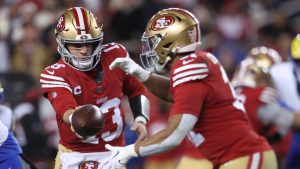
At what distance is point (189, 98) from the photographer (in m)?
5.50

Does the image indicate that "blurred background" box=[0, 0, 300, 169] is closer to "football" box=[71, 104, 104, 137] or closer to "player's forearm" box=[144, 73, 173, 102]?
"player's forearm" box=[144, 73, 173, 102]

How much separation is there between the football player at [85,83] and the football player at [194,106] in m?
0.33

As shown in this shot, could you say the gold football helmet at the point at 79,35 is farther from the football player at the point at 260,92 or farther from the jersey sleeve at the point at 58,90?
the football player at the point at 260,92

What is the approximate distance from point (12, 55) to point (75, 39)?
585 cm

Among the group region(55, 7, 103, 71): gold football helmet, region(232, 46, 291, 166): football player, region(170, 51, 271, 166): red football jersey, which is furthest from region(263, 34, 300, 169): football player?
region(55, 7, 103, 71): gold football helmet

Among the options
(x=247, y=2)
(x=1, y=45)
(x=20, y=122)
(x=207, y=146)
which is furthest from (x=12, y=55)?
(x=207, y=146)

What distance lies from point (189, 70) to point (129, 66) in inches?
22.8

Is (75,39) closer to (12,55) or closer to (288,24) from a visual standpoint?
(12,55)

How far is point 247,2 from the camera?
Result: 13.2m

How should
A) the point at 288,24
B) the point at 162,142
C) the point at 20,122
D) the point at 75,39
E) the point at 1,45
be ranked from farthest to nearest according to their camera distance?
the point at 288,24 → the point at 1,45 → the point at 20,122 → the point at 75,39 → the point at 162,142

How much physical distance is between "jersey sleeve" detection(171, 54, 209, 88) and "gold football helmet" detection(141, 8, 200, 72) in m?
0.17

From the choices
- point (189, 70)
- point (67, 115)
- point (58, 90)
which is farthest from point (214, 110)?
point (58, 90)

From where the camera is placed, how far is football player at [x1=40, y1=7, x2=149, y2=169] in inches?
243

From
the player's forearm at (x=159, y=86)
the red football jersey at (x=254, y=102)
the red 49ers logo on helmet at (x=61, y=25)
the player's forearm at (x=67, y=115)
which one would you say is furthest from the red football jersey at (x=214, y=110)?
the red football jersey at (x=254, y=102)
